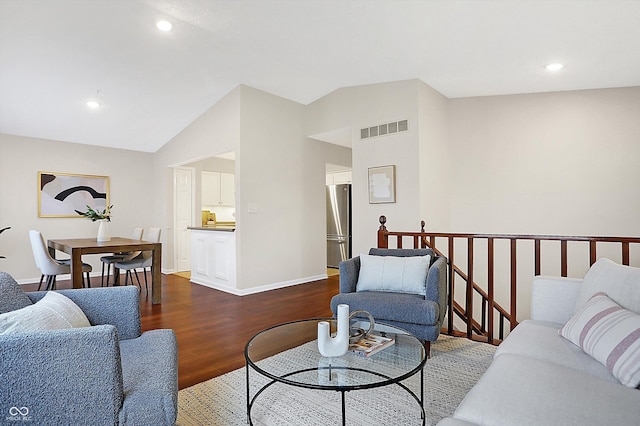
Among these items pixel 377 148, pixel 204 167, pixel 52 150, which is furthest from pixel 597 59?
pixel 52 150

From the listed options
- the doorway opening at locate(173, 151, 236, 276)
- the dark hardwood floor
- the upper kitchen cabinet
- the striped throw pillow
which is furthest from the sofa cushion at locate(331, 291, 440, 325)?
the upper kitchen cabinet

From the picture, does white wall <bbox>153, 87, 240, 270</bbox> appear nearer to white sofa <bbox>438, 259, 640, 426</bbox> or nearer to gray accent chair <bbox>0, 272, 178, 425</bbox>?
gray accent chair <bbox>0, 272, 178, 425</bbox>

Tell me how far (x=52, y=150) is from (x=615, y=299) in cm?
727

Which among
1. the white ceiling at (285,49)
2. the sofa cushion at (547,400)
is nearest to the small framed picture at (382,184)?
the white ceiling at (285,49)

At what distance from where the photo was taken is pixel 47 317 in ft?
4.73

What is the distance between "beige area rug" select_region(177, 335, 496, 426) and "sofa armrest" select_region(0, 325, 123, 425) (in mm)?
797

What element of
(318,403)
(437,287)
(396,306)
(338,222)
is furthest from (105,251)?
(338,222)

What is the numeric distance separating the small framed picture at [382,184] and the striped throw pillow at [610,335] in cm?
293

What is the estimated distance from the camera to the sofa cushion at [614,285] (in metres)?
1.72

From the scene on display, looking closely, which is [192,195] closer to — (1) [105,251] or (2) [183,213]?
(2) [183,213]

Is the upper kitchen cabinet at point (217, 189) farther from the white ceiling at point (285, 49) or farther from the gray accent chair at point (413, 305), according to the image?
the gray accent chair at point (413, 305)

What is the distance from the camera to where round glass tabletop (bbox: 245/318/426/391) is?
1502mm

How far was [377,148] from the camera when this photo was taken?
4.84 meters

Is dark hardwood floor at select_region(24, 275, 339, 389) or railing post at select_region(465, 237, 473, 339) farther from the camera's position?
railing post at select_region(465, 237, 473, 339)
